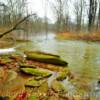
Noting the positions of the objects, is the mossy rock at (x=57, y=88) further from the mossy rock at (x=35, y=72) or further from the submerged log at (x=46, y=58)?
the submerged log at (x=46, y=58)

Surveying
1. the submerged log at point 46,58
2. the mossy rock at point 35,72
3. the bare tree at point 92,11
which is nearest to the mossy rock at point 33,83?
the mossy rock at point 35,72

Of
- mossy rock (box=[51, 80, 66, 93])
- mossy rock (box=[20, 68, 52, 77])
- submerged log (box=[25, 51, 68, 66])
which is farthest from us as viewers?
submerged log (box=[25, 51, 68, 66])

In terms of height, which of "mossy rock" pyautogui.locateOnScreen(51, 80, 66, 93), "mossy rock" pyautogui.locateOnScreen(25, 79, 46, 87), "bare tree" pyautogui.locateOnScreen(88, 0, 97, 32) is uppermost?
"bare tree" pyautogui.locateOnScreen(88, 0, 97, 32)

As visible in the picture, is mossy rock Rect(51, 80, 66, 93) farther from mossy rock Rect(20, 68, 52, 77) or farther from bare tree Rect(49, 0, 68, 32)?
bare tree Rect(49, 0, 68, 32)

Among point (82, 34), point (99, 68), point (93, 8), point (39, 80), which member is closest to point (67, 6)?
point (93, 8)

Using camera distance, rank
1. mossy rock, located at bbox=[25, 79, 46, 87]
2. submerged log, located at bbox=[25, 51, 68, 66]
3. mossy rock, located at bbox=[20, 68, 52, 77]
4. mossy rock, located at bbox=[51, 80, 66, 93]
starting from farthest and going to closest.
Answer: submerged log, located at bbox=[25, 51, 68, 66]
mossy rock, located at bbox=[20, 68, 52, 77]
mossy rock, located at bbox=[25, 79, 46, 87]
mossy rock, located at bbox=[51, 80, 66, 93]

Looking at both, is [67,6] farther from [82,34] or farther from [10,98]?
[10,98]

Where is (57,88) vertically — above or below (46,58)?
below

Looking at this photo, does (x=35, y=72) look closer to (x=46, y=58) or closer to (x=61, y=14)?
(x=46, y=58)

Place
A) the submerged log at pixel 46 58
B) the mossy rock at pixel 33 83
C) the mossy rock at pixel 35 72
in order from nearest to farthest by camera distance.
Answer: the mossy rock at pixel 33 83 < the mossy rock at pixel 35 72 < the submerged log at pixel 46 58

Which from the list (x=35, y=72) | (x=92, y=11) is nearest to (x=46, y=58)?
(x=35, y=72)

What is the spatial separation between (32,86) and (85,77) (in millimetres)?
2546

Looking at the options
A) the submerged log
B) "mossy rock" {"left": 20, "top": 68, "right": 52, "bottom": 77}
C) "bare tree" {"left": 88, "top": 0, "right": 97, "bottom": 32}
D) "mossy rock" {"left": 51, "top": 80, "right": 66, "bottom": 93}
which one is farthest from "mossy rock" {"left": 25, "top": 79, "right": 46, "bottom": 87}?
"bare tree" {"left": 88, "top": 0, "right": 97, "bottom": 32}

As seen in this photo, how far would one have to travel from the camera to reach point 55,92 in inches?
244
